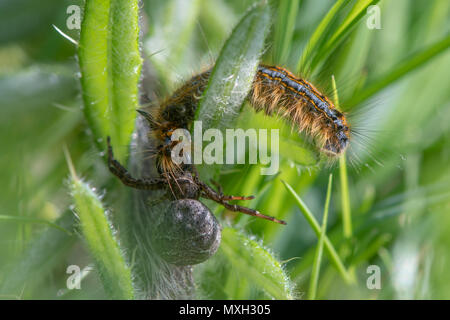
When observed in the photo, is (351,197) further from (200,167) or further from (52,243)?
(52,243)

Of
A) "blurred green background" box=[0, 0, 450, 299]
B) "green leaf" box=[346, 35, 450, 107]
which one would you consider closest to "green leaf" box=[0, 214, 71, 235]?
"blurred green background" box=[0, 0, 450, 299]

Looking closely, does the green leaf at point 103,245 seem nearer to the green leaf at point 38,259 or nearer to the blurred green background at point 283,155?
the blurred green background at point 283,155

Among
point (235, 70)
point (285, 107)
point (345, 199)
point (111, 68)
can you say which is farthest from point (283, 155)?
point (111, 68)

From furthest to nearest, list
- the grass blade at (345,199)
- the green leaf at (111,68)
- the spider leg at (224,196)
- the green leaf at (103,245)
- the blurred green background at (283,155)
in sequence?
the grass blade at (345,199) < the blurred green background at (283,155) < the spider leg at (224,196) < the green leaf at (111,68) < the green leaf at (103,245)

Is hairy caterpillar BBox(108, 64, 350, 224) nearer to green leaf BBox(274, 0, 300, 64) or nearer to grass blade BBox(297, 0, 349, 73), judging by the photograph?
grass blade BBox(297, 0, 349, 73)

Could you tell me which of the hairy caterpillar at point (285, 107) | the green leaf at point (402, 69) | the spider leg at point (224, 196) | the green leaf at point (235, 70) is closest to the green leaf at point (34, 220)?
the hairy caterpillar at point (285, 107)

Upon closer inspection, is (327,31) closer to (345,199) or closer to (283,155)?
(283,155)
